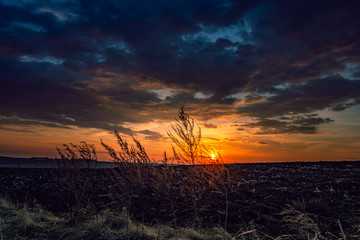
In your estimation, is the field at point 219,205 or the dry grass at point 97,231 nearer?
the dry grass at point 97,231

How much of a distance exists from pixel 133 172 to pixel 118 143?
809 millimetres

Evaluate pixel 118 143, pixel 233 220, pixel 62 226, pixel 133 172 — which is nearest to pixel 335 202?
pixel 233 220

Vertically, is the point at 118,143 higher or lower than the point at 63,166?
higher

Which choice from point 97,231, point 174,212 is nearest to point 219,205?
point 174,212

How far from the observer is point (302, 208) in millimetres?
5773

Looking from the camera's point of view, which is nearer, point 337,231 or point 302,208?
point 337,231

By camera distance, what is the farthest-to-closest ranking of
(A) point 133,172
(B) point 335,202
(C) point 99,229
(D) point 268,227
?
(B) point 335,202 → (A) point 133,172 → (D) point 268,227 → (C) point 99,229

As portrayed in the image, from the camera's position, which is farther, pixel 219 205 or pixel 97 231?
pixel 219 205

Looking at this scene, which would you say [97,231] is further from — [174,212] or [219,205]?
[219,205]

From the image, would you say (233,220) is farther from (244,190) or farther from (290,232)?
(244,190)

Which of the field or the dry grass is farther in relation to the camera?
the field

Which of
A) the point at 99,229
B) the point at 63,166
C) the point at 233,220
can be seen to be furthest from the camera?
the point at 63,166

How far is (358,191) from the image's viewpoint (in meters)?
8.18

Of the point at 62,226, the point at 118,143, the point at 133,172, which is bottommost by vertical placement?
the point at 62,226
